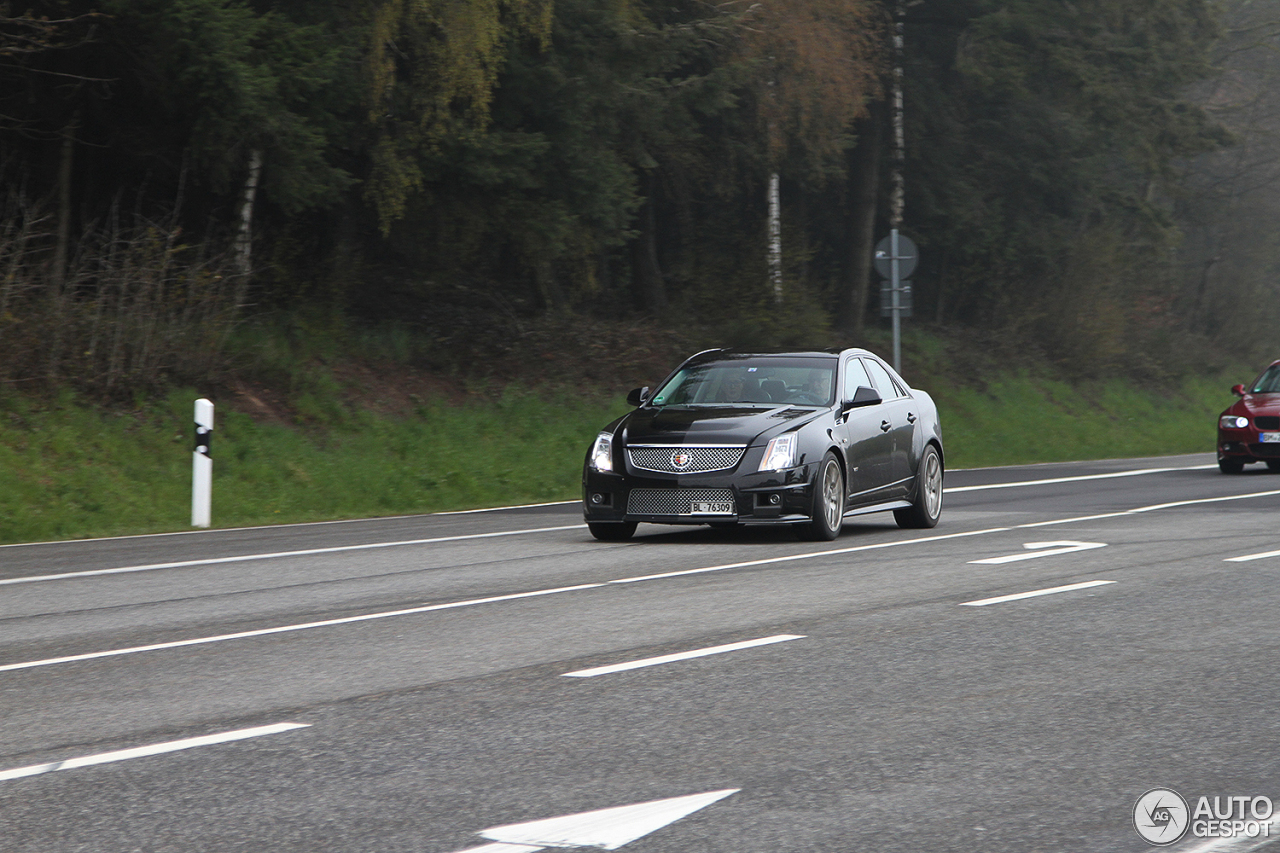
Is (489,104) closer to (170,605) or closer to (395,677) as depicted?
(170,605)

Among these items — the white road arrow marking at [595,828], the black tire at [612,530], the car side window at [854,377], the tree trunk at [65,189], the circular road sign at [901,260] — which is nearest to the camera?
the white road arrow marking at [595,828]

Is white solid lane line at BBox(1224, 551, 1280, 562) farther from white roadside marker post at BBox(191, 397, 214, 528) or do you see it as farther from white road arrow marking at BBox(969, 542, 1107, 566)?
white roadside marker post at BBox(191, 397, 214, 528)

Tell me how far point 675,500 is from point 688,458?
0.36 metres

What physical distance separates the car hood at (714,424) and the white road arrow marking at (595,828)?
8457 mm

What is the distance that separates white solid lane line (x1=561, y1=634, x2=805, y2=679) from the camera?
7277 millimetres

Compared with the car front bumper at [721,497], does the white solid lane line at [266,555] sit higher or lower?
lower

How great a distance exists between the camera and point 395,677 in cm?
721

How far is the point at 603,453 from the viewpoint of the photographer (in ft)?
44.9

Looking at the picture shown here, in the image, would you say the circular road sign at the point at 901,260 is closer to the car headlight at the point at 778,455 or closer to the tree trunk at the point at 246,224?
the tree trunk at the point at 246,224

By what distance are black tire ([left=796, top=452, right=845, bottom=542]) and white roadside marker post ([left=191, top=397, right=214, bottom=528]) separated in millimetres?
6327

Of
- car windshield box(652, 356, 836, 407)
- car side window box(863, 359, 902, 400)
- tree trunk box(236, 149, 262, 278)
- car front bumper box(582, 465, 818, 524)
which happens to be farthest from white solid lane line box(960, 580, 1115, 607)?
tree trunk box(236, 149, 262, 278)

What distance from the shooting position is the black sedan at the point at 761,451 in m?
13.3

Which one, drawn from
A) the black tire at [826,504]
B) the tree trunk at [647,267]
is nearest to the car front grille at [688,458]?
the black tire at [826,504]
